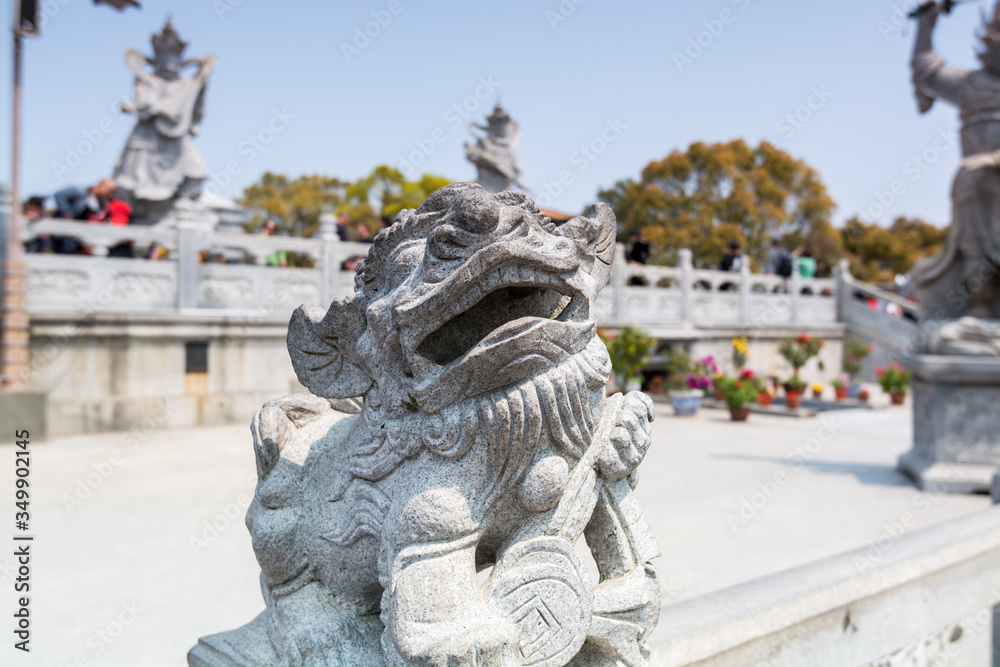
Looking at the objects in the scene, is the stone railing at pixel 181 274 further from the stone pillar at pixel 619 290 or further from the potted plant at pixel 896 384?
the potted plant at pixel 896 384

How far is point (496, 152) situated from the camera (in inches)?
433

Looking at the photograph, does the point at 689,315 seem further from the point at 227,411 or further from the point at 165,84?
the point at 165,84

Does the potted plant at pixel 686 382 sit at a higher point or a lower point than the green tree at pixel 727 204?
lower

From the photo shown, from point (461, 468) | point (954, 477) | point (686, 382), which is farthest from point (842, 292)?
point (461, 468)

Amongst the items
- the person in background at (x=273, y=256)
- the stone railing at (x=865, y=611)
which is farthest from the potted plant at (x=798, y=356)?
the stone railing at (x=865, y=611)

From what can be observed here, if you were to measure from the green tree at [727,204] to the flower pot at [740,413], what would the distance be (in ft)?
55.3

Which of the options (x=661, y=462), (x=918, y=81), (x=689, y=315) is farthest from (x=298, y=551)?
(x=689, y=315)

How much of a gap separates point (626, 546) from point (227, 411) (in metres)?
7.25

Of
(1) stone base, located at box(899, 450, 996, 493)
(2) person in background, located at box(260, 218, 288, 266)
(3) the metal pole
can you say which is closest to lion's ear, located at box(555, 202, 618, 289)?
(1) stone base, located at box(899, 450, 996, 493)

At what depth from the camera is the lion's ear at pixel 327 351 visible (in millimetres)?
1612

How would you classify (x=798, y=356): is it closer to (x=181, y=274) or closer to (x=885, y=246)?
(x=181, y=274)

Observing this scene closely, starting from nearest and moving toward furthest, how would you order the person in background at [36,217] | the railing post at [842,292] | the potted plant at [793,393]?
the person in background at [36,217]
the potted plant at [793,393]
the railing post at [842,292]

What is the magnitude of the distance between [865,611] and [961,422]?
13.2ft

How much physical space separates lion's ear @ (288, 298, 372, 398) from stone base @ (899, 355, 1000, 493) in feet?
17.5
